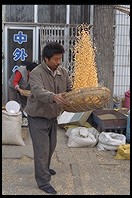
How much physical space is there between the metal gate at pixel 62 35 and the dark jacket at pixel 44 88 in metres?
4.56

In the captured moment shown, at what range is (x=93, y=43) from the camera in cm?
754

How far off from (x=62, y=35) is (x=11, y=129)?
12.4 ft

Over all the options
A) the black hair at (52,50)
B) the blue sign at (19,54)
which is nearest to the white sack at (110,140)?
the black hair at (52,50)

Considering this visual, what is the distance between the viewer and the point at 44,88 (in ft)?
13.0

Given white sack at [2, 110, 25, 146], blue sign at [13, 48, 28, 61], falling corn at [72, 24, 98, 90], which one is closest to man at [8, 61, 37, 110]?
falling corn at [72, 24, 98, 90]

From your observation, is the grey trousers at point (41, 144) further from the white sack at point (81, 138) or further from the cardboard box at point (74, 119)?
the cardboard box at point (74, 119)

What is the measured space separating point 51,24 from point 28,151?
415cm

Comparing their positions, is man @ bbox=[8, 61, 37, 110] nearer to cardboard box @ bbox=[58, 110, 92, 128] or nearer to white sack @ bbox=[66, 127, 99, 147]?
cardboard box @ bbox=[58, 110, 92, 128]

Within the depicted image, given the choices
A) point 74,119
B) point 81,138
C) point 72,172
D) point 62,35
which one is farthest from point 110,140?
point 62,35

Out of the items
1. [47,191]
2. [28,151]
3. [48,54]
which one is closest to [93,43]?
[28,151]

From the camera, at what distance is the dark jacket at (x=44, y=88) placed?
3.86 meters

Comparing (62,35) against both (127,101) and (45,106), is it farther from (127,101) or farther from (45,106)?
(45,106)

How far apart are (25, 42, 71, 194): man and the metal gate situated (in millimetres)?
4607

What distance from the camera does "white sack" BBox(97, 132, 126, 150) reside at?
18.5ft
